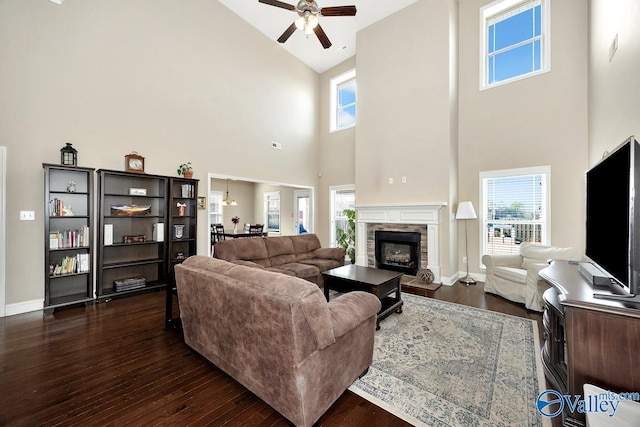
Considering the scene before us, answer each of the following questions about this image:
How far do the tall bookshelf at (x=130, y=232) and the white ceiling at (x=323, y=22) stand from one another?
13.6 feet

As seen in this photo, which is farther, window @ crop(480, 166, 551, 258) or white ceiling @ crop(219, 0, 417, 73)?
white ceiling @ crop(219, 0, 417, 73)

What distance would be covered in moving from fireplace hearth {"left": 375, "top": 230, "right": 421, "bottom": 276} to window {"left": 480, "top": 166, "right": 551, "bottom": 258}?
4.14ft

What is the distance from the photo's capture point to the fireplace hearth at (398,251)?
5305 millimetres

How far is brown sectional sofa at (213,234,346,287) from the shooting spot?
4.02m

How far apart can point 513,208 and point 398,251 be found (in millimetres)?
2214

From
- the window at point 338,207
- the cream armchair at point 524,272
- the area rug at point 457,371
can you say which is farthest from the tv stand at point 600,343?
the window at point 338,207

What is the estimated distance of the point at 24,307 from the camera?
11.0 feet

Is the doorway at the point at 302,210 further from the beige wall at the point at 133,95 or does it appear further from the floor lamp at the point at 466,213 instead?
the floor lamp at the point at 466,213

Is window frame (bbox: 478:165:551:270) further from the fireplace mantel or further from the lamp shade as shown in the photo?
the fireplace mantel

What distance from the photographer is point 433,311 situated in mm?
3438

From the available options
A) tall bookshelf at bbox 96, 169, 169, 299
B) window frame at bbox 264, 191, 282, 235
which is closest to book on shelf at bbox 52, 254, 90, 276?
tall bookshelf at bbox 96, 169, 169, 299

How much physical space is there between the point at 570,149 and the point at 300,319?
17.3 ft

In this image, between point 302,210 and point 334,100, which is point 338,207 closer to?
point 302,210
